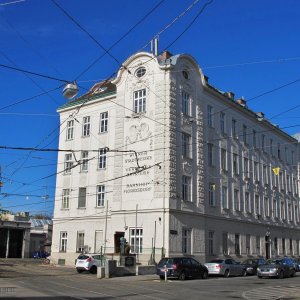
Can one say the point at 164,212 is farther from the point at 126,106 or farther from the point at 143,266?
the point at 126,106

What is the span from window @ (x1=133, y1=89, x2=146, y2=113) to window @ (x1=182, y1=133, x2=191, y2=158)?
4.29 meters

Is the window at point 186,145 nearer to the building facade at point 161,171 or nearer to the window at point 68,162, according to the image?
the building facade at point 161,171

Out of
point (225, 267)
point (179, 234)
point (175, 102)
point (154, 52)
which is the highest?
point (154, 52)

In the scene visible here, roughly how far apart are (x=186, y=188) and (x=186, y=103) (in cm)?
768

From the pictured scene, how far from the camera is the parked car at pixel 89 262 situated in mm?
33406

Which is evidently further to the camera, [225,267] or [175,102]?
[175,102]

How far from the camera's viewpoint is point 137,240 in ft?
121

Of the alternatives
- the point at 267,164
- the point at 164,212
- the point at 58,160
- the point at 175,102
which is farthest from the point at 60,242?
the point at 267,164

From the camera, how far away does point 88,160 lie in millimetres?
42438

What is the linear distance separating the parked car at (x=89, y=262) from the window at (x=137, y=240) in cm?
380

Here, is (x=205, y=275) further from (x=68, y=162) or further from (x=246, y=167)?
(x=246, y=167)

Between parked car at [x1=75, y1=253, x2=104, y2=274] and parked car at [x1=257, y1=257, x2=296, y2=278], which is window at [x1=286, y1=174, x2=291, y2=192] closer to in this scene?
parked car at [x1=257, y1=257, x2=296, y2=278]

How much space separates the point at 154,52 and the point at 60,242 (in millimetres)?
20770

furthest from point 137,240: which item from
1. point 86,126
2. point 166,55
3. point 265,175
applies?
point 265,175
